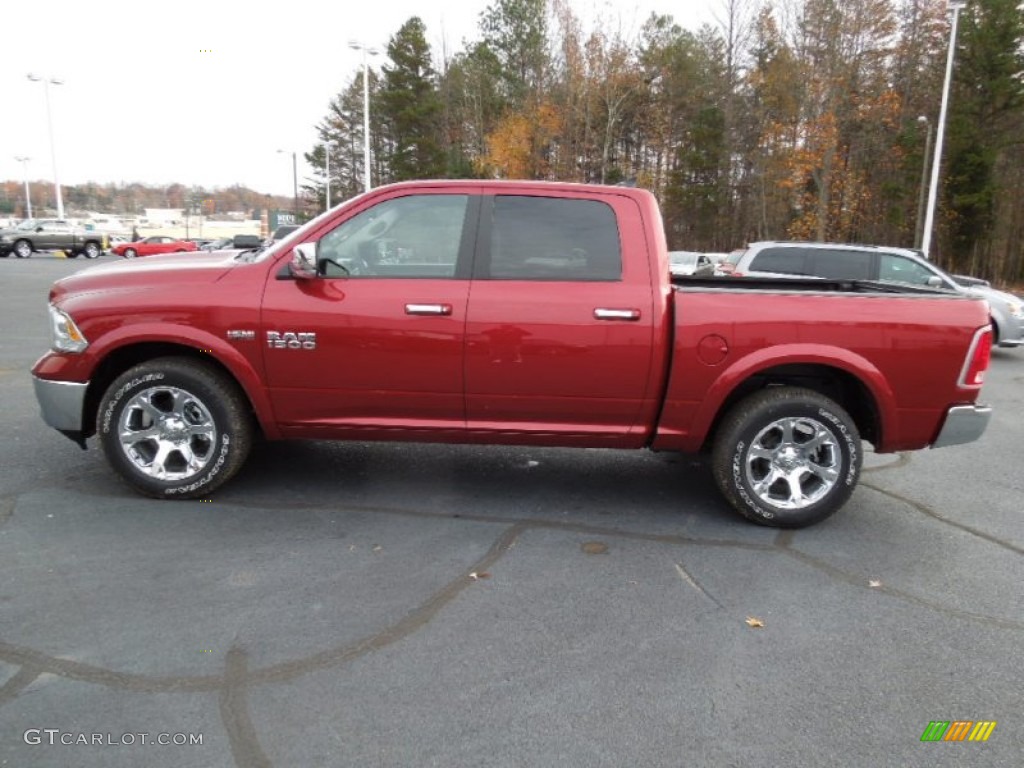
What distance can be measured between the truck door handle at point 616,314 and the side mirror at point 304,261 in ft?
5.27

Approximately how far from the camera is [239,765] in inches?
85.1

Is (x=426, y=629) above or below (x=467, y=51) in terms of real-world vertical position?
below

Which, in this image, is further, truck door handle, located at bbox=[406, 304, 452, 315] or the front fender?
the front fender

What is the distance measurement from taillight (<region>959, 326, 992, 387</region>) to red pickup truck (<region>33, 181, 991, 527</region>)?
13 mm

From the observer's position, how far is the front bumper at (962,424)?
399 centimetres

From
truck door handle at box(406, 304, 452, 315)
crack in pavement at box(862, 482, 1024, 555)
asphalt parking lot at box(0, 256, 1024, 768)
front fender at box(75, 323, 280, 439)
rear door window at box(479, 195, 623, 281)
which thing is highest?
rear door window at box(479, 195, 623, 281)

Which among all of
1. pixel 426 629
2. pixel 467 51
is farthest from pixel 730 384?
pixel 467 51

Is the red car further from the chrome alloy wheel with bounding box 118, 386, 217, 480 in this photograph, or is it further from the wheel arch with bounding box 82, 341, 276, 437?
the chrome alloy wheel with bounding box 118, 386, 217, 480

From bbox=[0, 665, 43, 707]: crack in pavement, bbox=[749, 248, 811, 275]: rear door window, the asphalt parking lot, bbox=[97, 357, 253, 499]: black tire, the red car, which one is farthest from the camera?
the red car

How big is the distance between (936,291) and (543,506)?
2.67 metres

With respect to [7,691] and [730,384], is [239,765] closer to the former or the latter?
[7,691]

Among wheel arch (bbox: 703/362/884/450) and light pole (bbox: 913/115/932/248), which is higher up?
light pole (bbox: 913/115/932/248)

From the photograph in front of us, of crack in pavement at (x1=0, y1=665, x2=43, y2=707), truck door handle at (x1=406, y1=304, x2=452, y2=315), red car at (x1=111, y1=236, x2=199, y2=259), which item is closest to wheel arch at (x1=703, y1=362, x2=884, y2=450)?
truck door handle at (x1=406, y1=304, x2=452, y2=315)

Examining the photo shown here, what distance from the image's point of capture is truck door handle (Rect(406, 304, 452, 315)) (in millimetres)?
3922
